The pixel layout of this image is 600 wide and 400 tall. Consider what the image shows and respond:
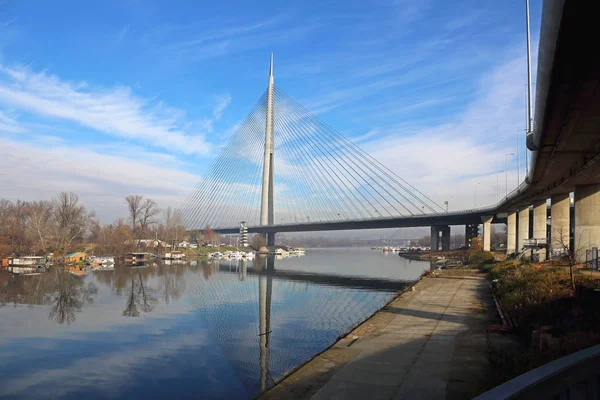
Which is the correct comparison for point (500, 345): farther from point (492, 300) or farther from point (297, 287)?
point (297, 287)

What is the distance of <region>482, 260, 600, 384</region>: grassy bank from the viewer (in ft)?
21.7

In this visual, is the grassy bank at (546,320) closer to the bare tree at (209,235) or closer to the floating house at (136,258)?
the floating house at (136,258)

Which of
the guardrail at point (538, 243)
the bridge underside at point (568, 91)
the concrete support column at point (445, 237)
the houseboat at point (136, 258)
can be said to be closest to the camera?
the bridge underside at point (568, 91)

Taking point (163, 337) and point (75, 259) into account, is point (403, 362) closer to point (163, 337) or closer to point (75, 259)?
point (163, 337)

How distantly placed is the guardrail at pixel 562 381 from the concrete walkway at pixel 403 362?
502 centimetres

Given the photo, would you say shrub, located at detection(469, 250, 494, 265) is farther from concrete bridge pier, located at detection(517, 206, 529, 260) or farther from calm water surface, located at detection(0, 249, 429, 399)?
calm water surface, located at detection(0, 249, 429, 399)

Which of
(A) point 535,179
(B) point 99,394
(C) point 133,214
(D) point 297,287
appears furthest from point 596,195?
(C) point 133,214

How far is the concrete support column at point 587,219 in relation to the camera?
95.5ft

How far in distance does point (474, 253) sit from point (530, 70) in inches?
1507

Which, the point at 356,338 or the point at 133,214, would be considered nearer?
the point at 356,338

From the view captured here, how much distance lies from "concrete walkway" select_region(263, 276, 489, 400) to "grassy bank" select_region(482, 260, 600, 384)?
86 centimetres

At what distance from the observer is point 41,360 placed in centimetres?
1509

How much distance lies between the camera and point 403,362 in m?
11.1

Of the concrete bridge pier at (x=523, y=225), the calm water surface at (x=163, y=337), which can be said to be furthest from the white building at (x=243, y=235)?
the calm water surface at (x=163, y=337)
